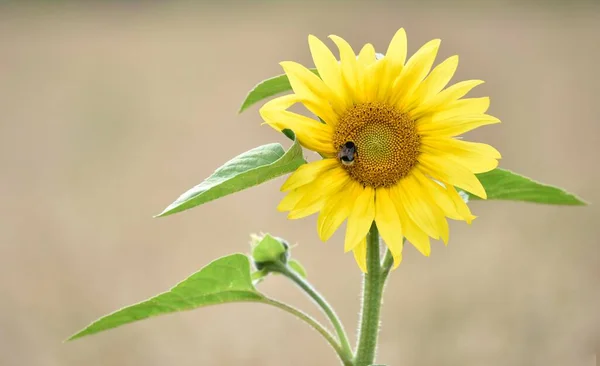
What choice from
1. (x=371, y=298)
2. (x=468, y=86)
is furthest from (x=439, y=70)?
(x=371, y=298)

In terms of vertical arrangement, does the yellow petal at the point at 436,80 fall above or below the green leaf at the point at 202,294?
above

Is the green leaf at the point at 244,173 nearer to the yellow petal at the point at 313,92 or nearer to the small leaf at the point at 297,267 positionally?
the yellow petal at the point at 313,92

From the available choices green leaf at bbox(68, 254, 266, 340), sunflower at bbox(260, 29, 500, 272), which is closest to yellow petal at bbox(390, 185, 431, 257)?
sunflower at bbox(260, 29, 500, 272)

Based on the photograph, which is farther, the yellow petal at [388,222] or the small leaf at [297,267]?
the small leaf at [297,267]

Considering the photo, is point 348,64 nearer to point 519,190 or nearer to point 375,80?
point 375,80

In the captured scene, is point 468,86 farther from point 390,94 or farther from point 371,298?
point 371,298

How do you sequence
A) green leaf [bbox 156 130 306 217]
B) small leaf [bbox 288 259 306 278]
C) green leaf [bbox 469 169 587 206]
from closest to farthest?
green leaf [bbox 156 130 306 217], green leaf [bbox 469 169 587 206], small leaf [bbox 288 259 306 278]

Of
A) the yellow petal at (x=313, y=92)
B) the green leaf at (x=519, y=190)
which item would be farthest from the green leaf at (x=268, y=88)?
the green leaf at (x=519, y=190)

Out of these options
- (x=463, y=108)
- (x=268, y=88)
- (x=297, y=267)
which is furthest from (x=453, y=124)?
(x=297, y=267)

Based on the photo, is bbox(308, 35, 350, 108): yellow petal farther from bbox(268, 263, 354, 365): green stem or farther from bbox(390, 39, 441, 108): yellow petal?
bbox(268, 263, 354, 365): green stem
